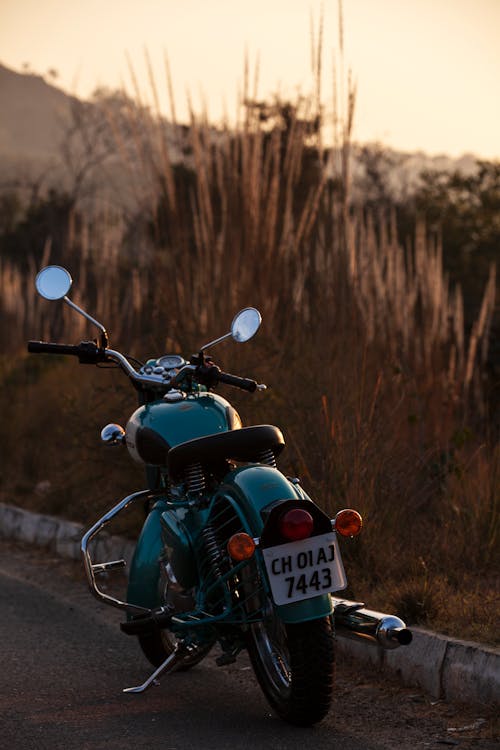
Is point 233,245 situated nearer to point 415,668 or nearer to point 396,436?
point 396,436

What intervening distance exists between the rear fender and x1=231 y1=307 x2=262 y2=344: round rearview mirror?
0.70 metres

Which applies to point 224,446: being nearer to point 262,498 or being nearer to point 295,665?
point 262,498

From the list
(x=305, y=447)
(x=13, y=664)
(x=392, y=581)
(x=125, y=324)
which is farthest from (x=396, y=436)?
(x=125, y=324)

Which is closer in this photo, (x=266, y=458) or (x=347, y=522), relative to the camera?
(x=347, y=522)

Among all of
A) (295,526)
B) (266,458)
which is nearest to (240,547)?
(295,526)

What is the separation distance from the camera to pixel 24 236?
113 ft

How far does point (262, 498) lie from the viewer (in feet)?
15.2

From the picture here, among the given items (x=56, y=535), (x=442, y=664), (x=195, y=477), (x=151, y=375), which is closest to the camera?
(x=195, y=477)

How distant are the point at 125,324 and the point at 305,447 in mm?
5831

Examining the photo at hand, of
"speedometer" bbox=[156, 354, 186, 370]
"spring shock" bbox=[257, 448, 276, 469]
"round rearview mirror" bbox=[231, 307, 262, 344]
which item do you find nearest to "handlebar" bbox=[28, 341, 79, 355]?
"speedometer" bbox=[156, 354, 186, 370]

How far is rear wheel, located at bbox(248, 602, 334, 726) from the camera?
176 inches

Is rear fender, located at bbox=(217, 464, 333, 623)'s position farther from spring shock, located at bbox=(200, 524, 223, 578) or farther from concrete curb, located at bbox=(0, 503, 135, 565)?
concrete curb, located at bbox=(0, 503, 135, 565)

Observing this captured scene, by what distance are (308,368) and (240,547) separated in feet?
10.7

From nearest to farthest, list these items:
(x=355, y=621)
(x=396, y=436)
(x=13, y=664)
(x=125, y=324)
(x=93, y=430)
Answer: (x=355, y=621), (x=13, y=664), (x=396, y=436), (x=93, y=430), (x=125, y=324)
